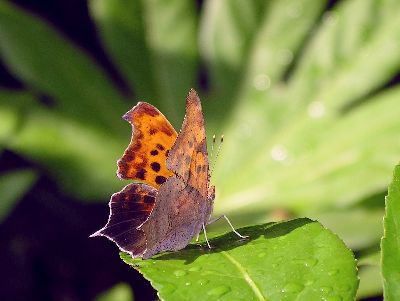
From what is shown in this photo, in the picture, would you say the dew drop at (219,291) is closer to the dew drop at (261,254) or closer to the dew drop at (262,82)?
the dew drop at (261,254)

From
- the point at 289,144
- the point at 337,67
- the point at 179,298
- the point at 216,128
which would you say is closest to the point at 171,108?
the point at 216,128

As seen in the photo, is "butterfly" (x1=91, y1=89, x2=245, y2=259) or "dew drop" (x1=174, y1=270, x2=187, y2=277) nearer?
"dew drop" (x1=174, y1=270, x2=187, y2=277)

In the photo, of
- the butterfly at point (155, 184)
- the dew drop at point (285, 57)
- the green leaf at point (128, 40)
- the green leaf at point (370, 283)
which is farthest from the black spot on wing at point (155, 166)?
the dew drop at point (285, 57)

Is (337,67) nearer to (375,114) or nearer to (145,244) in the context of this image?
(375,114)

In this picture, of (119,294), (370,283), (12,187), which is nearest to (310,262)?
(370,283)

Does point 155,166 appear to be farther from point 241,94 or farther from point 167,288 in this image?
point 241,94

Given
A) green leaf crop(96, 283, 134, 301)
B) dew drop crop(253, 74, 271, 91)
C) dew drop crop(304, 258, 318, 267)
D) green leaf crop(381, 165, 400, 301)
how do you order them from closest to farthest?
green leaf crop(381, 165, 400, 301) → dew drop crop(304, 258, 318, 267) → green leaf crop(96, 283, 134, 301) → dew drop crop(253, 74, 271, 91)

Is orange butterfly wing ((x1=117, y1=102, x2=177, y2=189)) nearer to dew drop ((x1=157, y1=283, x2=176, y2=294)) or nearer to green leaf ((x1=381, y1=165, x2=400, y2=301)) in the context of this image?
dew drop ((x1=157, y1=283, x2=176, y2=294))

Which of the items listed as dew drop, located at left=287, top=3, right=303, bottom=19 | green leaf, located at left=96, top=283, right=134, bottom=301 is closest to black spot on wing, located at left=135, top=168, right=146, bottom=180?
green leaf, located at left=96, top=283, right=134, bottom=301
